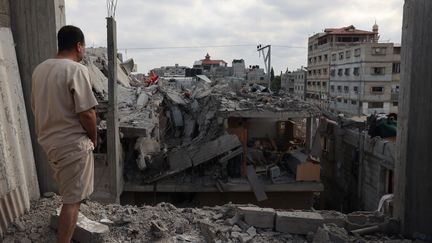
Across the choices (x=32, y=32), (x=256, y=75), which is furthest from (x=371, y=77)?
(x=32, y=32)

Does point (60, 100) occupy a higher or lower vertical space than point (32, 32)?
lower

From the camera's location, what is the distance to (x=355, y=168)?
15180mm

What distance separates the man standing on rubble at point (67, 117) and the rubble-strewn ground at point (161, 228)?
0.63 meters

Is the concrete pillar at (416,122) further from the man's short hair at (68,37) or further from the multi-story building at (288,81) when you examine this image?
the multi-story building at (288,81)

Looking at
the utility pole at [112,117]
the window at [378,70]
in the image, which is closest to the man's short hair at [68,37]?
the utility pole at [112,117]

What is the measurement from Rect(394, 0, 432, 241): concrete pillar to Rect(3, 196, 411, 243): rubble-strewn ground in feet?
1.04

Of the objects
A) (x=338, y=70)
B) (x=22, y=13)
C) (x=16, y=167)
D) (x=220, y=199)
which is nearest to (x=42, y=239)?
(x=16, y=167)

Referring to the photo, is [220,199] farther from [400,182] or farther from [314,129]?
[400,182]

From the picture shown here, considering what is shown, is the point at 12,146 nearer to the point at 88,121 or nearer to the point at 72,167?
the point at 72,167

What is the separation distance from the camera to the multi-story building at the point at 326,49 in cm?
5041

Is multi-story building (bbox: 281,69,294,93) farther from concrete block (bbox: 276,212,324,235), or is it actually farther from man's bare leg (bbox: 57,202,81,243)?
man's bare leg (bbox: 57,202,81,243)

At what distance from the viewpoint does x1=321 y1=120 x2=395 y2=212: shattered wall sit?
1263 cm

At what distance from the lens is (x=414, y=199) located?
3439mm

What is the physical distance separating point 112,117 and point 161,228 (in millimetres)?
6910
